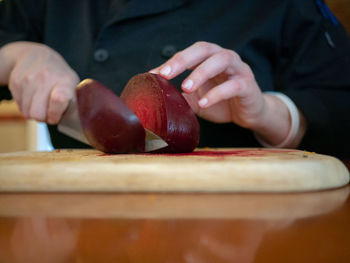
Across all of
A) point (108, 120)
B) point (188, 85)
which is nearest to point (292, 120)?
point (188, 85)

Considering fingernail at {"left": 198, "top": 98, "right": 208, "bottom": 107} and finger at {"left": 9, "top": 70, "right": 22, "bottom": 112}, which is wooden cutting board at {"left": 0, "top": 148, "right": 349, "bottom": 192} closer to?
fingernail at {"left": 198, "top": 98, "right": 208, "bottom": 107}

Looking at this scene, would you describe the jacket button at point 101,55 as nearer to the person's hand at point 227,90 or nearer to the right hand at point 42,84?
the right hand at point 42,84

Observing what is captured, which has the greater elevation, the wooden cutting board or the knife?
the wooden cutting board

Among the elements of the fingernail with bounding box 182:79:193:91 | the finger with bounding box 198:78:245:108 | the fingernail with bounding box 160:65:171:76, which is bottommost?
the finger with bounding box 198:78:245:108

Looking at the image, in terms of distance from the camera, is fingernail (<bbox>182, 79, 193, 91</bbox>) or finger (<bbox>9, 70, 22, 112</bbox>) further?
finger (<bbox>9, 70, 22, 112</bbox>)

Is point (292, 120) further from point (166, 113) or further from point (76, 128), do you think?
point (76, 128)

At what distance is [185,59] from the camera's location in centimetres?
70

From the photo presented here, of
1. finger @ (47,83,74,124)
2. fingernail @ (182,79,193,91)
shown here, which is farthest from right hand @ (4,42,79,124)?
fingernail @ (182,79,193,91)

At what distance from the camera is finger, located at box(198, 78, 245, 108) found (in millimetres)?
694

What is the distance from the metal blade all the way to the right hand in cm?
20

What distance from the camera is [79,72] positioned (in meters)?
1.04

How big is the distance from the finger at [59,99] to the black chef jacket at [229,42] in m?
0.25

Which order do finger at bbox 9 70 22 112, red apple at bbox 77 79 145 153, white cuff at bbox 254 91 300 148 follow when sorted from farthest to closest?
white cuff at bbox 254 91 300 148, finger at bbox 9 70 22 112, red apple at bbox 77 79 145 153

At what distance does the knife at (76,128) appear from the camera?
0.64m
